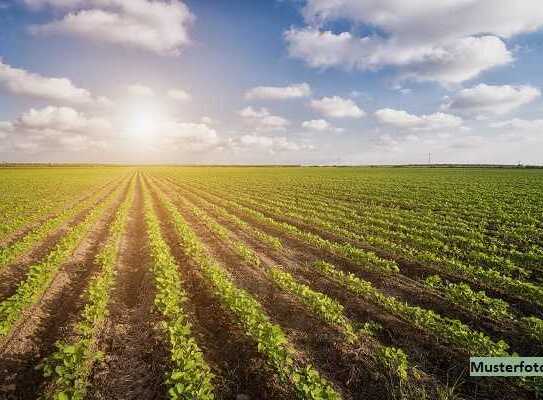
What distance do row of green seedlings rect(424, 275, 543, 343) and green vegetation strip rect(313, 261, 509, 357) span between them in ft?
3.39

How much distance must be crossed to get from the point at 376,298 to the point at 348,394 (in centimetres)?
376

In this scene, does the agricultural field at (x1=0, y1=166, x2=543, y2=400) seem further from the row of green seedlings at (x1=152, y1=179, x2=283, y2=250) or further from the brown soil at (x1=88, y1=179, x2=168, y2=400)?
the row of green seedlings at (x1=152, y1=179, x2=283, y2=250)

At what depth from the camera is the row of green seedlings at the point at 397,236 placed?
11930 millimetres

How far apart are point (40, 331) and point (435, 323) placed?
9113 millimetres

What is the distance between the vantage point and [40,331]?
7125mm

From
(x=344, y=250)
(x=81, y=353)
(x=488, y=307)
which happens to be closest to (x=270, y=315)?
(x=81, y=353)

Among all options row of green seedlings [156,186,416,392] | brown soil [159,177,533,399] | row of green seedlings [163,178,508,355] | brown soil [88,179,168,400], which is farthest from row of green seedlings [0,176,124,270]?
row of green seedlings [163,178,508,355]

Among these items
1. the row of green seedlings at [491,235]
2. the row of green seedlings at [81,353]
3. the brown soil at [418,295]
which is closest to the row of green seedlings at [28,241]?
the row of green seedlings at [81,353]

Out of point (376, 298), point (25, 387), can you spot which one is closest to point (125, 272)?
point (25, 387)

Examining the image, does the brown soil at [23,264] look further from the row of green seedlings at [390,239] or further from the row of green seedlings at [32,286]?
the row of green seedlings at [390,239]

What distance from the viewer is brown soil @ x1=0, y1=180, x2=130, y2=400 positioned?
5.57m

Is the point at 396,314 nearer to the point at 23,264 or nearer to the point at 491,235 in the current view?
the point at 491,235

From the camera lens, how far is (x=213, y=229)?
58.1ft

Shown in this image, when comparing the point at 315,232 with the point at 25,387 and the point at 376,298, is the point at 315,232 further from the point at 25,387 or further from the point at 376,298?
the point at 25,387
